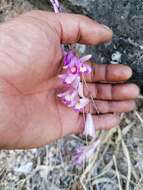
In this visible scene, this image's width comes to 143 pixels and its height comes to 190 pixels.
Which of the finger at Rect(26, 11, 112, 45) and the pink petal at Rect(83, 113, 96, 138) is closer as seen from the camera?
the finger at Rect(26, 11, 112, 45)

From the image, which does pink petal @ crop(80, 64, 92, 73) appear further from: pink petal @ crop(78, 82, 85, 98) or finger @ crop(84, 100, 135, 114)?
finger @ crop(84, 100, 135, 114)

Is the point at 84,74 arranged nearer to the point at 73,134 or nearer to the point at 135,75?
the point at 135,75

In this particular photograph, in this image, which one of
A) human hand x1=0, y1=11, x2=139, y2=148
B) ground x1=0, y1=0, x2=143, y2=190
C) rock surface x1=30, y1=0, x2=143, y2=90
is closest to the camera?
human hand x1=0, y1=11, x2=139, y2=148

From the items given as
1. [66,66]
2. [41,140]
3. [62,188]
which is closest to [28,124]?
[41,140]

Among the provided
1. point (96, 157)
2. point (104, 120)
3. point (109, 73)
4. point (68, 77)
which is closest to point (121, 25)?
point (109, 73)

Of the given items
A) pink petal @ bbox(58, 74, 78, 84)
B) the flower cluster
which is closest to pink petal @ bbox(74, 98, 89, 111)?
the flower cluster

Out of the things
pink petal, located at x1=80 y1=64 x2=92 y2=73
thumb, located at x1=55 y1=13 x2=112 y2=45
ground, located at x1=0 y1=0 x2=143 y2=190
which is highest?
thumb, located at x1=55 y1=13 x2=112 y2=45

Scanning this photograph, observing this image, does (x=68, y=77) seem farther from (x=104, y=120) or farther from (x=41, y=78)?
(x=104, y=120)
